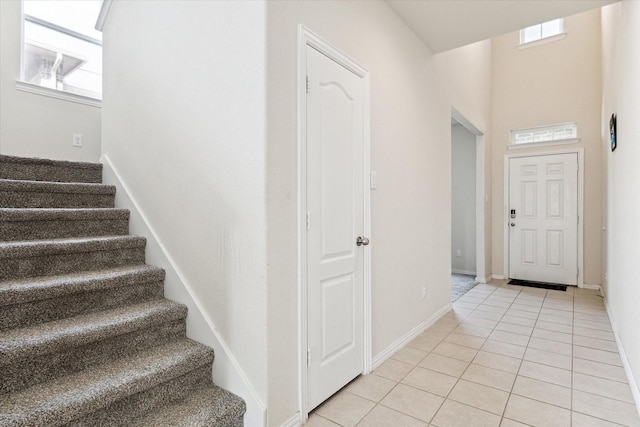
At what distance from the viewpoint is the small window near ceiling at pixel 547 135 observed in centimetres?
503

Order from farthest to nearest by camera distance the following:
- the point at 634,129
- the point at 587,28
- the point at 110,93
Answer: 1. the point at 587,28
2. the point at 110,93
3. the point at 634,129

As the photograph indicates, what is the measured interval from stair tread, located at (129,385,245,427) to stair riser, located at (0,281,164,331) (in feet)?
2.11

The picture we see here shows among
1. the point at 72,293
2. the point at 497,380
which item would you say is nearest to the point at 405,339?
the point at 497,380

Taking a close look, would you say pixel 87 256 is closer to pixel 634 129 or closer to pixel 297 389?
pixel 297 389

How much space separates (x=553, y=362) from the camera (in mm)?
2500

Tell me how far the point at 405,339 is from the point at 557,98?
4.51 m

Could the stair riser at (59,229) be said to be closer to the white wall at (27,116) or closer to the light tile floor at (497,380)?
the light tile floor at (497,380)

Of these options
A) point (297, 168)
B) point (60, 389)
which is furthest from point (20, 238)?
point (297, 168)

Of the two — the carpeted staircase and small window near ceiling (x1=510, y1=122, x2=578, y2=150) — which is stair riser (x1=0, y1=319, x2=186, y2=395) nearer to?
the carpeted staircase

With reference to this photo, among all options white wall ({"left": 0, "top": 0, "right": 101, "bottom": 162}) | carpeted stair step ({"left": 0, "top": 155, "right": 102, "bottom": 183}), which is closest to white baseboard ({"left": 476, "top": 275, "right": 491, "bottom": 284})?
carpeted stair step ({"left": 0, "top": 155, "right": 102, "bottom": 183})

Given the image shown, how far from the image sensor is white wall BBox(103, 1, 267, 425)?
1.61 meters

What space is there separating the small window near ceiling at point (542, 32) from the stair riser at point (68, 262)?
5.94 metres

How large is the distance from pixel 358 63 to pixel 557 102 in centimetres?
438

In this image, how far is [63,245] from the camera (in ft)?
6.29
